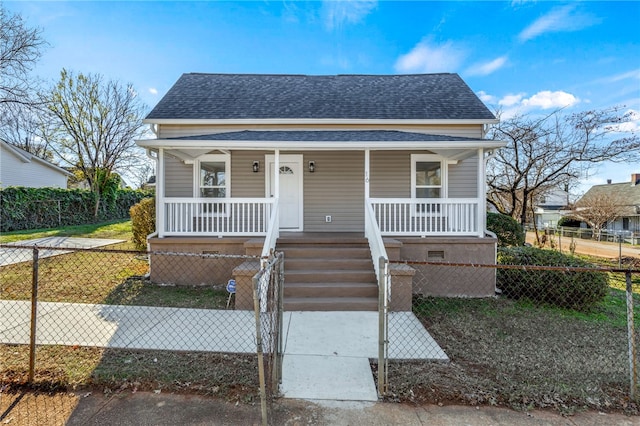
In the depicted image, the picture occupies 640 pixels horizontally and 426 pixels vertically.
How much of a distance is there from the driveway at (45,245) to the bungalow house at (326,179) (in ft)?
14.4

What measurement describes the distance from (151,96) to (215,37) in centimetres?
1374

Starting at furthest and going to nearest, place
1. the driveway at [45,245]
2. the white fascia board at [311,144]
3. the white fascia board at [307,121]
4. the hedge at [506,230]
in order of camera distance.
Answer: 1. the hedge at [506,230]
2. the white fascia board at [307,121]
3. the driveway at [45,245]
4. the white fascia board at [311,144]

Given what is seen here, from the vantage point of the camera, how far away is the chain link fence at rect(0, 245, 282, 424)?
3011mm

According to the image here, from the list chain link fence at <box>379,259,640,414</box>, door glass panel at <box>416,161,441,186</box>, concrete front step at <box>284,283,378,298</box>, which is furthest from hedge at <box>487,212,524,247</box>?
concrete front step at <box>284,283,378,298</box>

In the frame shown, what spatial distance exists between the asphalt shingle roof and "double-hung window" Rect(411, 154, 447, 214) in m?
0.87

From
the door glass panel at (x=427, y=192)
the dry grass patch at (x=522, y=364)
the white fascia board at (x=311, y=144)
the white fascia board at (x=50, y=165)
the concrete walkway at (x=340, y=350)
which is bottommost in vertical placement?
the dry grass patch at (x=522, y=364)

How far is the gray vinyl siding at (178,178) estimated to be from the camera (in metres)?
8.53

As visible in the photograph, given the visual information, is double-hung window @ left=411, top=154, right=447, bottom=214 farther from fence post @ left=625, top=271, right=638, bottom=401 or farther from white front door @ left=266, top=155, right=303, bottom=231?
fence post @ left=625, top=271, right=638, bottom=401

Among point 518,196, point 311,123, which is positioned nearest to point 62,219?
point 311,123

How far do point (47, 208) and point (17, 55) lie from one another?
693 cm

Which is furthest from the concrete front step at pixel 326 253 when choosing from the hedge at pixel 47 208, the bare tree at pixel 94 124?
the bare tree at pixel 94 124

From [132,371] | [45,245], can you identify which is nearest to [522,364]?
[132,371]

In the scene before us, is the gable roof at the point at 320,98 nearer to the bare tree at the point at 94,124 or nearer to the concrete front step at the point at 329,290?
the concrete front step at the point at 329,290

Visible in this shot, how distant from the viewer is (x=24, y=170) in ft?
66.1
